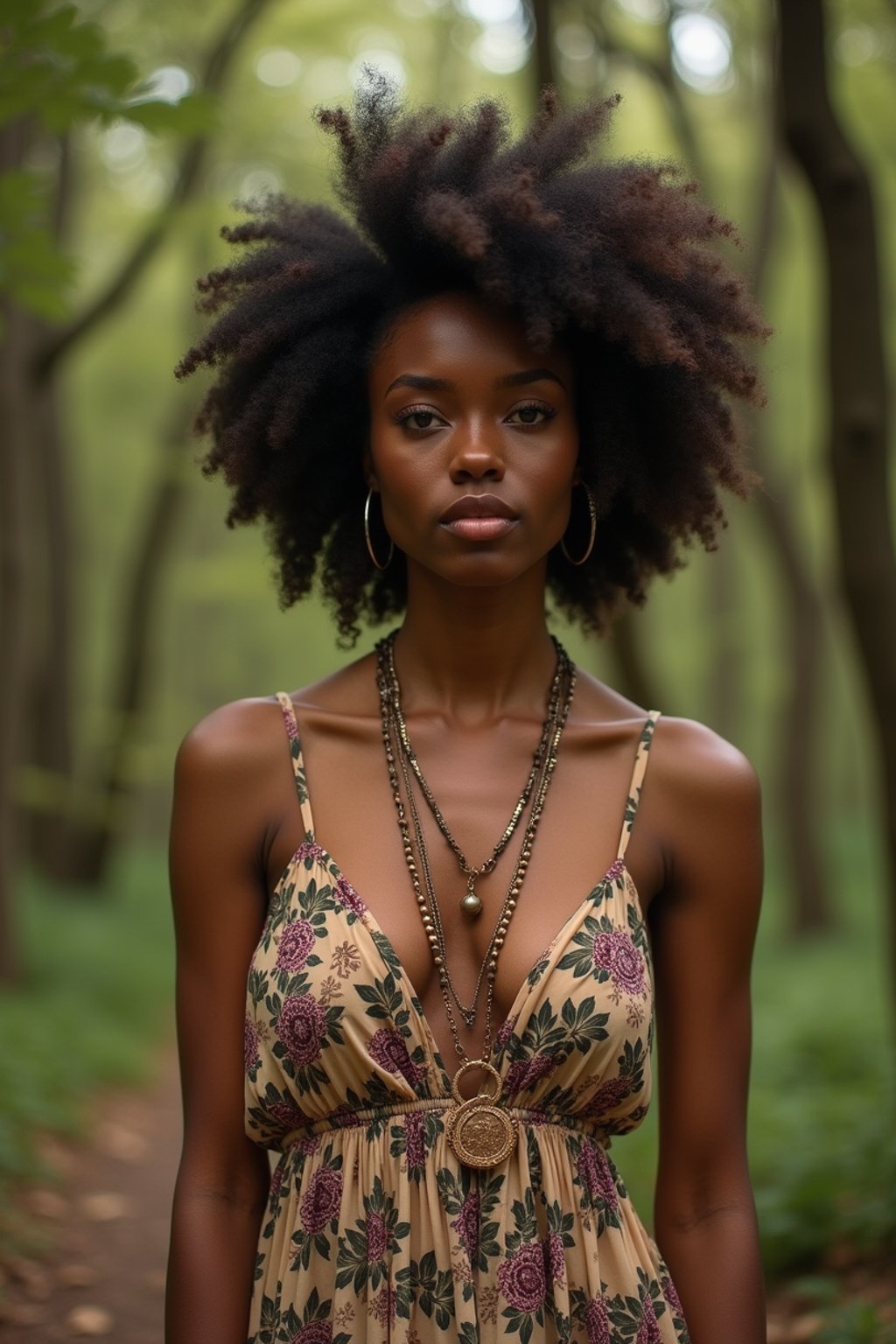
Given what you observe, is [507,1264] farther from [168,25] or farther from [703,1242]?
[168,25]

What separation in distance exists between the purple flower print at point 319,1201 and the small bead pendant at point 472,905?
0.47m

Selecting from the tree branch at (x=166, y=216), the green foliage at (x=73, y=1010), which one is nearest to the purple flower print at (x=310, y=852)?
the green foliage at (x=73, y=1010)

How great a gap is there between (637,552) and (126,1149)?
5.84 m

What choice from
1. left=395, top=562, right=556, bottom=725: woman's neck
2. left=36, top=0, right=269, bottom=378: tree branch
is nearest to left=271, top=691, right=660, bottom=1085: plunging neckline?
left=395, top=562, right=556, bottom=725: woman's neck

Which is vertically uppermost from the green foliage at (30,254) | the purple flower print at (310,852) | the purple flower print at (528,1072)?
the green foliage at (30,254)

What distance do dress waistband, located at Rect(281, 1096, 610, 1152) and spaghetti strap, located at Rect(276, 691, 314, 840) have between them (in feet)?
1.51

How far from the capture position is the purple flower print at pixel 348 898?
8.43 ft

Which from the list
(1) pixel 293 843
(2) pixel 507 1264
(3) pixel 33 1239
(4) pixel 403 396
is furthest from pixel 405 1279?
(3) pixel 33 1239

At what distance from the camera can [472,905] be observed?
2.63m

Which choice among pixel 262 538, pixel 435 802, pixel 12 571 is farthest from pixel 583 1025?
pixel 12 571

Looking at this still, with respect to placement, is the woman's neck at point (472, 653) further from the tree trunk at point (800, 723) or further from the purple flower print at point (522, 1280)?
the tree trunk at point (800, 723)

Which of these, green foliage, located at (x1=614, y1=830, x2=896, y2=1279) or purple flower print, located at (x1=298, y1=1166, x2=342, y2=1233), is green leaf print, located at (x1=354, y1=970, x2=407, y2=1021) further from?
green foliage, located at (x1=614, y1=830, x2=896, y2=1279)

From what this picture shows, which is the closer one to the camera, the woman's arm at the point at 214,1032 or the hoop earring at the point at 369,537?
the woman's arm at the point at 214,1032

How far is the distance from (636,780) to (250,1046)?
0.80 m
